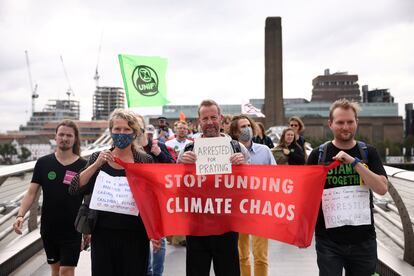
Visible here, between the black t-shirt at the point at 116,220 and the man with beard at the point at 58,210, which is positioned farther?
the man with beard at the point at 58,210

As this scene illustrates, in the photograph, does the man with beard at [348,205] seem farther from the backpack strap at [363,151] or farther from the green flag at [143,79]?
the green flag at [143,79]

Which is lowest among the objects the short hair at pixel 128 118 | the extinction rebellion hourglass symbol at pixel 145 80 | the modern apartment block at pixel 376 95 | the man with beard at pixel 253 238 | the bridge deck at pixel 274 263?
the bridge deck at pixel 274 263

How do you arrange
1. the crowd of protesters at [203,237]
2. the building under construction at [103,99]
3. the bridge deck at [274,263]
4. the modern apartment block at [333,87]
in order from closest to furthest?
the crowd of protesters at [203,237]
the bridge deck at [274,263]
the modern apartment block at [333,87]
the building under construction at [103,99]

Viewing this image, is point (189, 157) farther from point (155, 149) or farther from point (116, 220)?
point (155, 149)

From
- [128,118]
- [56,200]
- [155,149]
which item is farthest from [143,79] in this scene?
[128,118]

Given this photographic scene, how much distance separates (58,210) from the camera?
363 centimetres

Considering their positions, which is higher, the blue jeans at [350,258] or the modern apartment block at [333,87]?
the modern apartment block at [333,87]

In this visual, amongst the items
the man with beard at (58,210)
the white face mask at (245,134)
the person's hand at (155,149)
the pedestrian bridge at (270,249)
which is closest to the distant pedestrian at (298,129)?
the pedestrian bridge at (270,249)

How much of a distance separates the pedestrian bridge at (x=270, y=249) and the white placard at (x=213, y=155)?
6.22ft

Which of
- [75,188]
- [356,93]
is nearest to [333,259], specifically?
[75,188]

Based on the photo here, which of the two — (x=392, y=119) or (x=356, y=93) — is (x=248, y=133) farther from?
(x=356, y=93)

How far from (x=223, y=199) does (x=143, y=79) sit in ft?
15.4

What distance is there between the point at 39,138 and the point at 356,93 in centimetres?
10102

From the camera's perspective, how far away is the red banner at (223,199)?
3.14 metres
